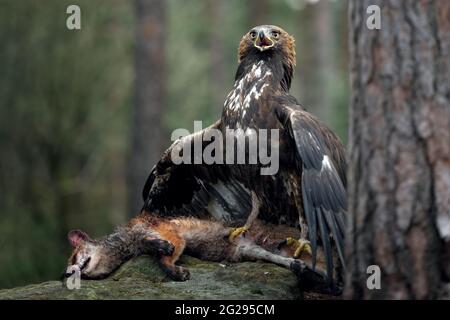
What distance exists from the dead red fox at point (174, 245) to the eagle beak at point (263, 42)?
1.58m

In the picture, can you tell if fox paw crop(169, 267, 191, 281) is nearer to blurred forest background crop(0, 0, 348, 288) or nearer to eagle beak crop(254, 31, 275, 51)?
eagle beak crop(254, 31, 275, 51)

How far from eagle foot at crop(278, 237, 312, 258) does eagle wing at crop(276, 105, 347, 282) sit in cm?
15

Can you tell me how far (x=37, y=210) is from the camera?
1276cm

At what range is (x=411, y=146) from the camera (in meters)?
3.66

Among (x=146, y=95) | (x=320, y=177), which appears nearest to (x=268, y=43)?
(x=320, y=177)

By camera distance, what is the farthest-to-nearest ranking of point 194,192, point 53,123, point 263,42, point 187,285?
point 53,123
point 194,192
point 263,42
point 187,285

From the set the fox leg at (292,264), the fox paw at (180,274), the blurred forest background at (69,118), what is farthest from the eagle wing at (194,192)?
the blurred forest background at (69,118)

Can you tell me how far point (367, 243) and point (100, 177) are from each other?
1105 cm

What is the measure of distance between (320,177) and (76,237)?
1924 millimetres

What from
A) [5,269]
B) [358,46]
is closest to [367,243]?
[358,46]

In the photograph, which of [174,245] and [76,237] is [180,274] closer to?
[174,245]

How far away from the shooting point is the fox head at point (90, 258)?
17.2ft

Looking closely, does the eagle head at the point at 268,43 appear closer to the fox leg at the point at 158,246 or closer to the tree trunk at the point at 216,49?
the fox leg at the point at 158,246
